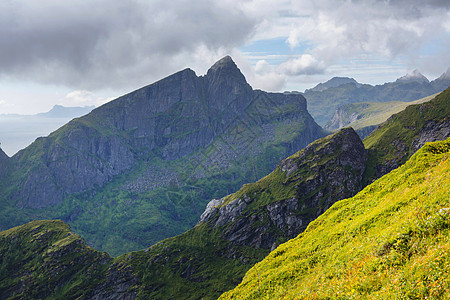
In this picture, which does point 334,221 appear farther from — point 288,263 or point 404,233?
point 404,233

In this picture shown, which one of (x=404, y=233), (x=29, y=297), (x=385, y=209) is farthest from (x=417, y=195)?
(x=29, y=297)

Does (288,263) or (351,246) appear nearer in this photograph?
(351,246)

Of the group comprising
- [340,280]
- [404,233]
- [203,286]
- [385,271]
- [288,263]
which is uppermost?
[404,233]

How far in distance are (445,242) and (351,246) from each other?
11.9 meters

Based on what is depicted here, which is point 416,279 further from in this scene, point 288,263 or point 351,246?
point 288,263

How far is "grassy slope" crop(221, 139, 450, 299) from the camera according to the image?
60.1ft

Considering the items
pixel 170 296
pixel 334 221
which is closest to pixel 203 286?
pixel 170 296

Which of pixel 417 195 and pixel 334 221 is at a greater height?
pixel 417 195

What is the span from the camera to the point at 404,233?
22.7 metres

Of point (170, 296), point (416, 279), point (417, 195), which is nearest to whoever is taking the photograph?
point (416, 279)

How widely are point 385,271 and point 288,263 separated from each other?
840 inches

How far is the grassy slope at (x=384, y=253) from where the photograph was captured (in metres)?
18.3

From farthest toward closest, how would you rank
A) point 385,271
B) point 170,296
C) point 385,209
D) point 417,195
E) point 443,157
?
1. point 170,296
2. point 443,157
3. point 385,209
4. point 417,195
5. point 385,271

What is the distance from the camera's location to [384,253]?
23.1m
